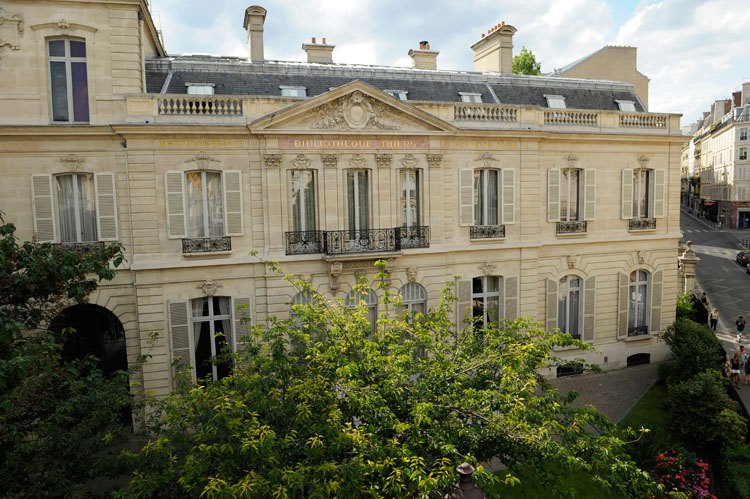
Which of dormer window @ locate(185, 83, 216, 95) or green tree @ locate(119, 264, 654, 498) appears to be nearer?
green tree @ locate(119, 264, 654, 498)

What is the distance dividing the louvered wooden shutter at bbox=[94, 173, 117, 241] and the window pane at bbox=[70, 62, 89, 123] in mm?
1853

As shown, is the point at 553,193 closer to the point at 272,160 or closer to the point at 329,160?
the point at 329,160

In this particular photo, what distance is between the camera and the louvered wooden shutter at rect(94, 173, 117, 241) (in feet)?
52.2

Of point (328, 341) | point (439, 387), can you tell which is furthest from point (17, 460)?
point (439, 387)

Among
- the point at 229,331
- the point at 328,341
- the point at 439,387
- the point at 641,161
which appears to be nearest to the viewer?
the point at 439,387

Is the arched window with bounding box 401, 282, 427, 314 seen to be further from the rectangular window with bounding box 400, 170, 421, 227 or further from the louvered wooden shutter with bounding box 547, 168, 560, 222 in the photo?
the louvered wooden shutter with bounding box 547, 168, 560, 222

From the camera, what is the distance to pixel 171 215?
1633cm

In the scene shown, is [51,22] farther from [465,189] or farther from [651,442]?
[651,442]

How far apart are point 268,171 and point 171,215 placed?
3.29 meters

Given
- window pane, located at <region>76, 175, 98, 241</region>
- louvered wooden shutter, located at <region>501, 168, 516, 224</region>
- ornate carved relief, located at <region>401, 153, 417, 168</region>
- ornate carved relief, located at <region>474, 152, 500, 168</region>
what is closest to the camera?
window pane, located at <region>76, 175, 98, 241</region>

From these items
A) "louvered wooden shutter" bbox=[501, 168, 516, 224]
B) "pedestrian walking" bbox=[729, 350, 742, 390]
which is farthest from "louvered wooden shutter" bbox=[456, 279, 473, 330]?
"pedestrian walking" bbox=[729, 350, 742, 390]

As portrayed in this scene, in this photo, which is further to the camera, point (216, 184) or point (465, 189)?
point (465, 189)

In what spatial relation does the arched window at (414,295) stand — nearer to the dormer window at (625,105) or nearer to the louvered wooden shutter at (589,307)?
the louvered wooden shutter at (589,307)

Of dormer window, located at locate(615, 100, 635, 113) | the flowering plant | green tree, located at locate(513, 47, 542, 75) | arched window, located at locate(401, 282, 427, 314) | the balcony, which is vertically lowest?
the flowering plant
